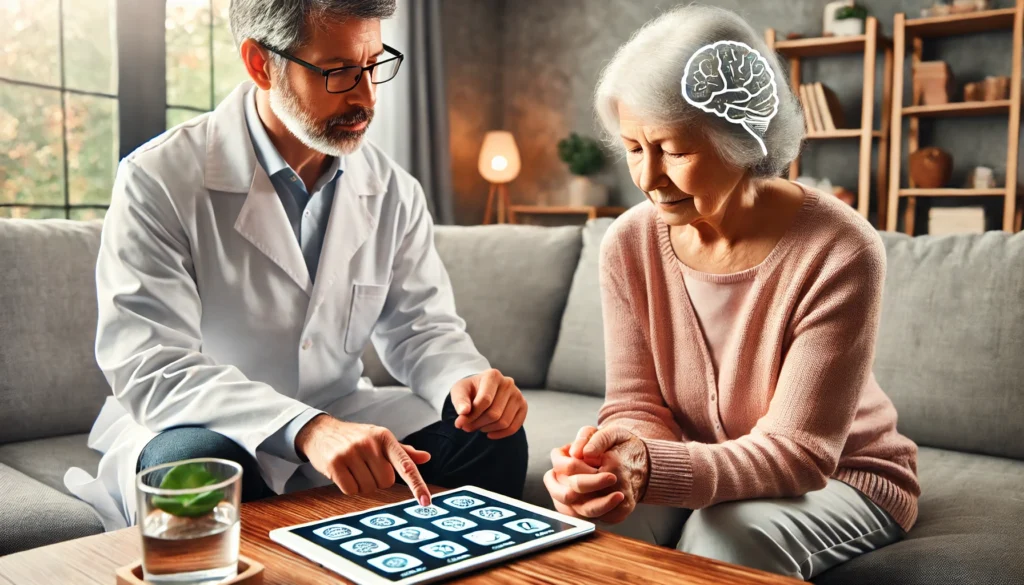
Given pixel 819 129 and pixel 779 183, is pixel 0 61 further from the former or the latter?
pixel 819 129

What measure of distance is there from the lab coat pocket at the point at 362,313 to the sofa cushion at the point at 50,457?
553mm

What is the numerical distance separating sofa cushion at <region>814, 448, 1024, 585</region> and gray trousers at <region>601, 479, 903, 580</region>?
3 centimetres

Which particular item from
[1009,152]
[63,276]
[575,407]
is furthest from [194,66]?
[1009,152]

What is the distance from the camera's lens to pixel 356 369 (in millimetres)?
1603

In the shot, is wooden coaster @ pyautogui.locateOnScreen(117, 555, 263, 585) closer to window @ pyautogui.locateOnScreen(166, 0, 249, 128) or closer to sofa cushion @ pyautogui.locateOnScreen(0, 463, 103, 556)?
sofa cushion @ pyautogui.locateOnScreen(0, 463, 103, 556)

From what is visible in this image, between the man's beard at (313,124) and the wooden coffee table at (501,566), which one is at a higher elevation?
the man's beard at (313,124)

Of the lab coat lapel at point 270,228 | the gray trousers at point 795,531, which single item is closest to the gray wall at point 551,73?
the lab coat lapel at point 270,228

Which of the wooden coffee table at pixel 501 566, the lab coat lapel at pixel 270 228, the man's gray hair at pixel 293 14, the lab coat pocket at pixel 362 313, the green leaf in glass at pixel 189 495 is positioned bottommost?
the wooden coffee table at pixel 501 566

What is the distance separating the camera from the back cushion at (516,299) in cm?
224

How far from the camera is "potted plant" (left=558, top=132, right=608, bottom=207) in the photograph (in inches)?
175

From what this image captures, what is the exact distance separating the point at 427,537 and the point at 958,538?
30.8 inches

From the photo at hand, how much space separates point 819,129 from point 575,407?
2.45 metres

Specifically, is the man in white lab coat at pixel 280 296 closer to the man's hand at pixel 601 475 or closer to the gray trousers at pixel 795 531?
the man's hand at pixel 601 475

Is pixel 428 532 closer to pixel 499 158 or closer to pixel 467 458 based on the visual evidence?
pixel 467 458
